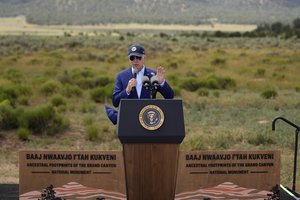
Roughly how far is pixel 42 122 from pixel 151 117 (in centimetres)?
1043

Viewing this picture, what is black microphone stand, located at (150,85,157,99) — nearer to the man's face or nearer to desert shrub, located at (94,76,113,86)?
the man's face

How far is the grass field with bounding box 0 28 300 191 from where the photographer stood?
14.3 m

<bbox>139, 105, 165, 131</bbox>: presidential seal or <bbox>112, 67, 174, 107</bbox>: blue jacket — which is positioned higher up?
<bbox>112, 67, 174, 107</bbox>: blue jacket

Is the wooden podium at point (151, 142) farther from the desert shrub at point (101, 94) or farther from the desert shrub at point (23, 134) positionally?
the desert shrub at point (101, 94)

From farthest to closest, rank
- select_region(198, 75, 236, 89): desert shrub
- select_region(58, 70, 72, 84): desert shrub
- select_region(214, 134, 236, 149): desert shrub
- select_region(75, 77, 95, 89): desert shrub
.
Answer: select_region(58, 70, 72, 84): desert shrub, select_region(75, 77, 95, 89): desert shrub, select_region(198, 75, 236, 89): desert shrub, select_region(214, 134, 236, 149): desert shrub

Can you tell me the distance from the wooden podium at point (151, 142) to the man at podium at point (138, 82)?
23 centimetres

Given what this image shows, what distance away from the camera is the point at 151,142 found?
20.6 feet

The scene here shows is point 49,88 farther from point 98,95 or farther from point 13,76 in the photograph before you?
point 13,76

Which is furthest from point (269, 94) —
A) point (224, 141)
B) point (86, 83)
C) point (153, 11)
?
point (153, 11)

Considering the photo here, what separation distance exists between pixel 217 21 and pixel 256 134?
381 feet

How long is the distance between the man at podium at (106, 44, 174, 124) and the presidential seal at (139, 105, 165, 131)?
28 cm

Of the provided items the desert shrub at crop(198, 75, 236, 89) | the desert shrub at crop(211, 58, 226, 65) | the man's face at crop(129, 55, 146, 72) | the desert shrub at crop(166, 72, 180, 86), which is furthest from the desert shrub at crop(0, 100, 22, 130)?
the desert shrub at crop(211, 58, 226, 65)

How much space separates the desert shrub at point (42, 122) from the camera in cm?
1605

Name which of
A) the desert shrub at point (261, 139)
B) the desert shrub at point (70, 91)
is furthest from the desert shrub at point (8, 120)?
the desert shrub at point (70, 91)
